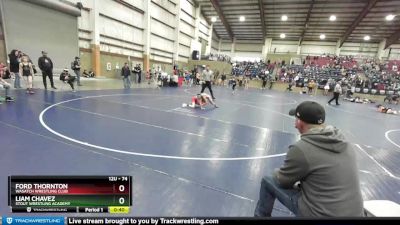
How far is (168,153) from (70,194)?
357 centimetres

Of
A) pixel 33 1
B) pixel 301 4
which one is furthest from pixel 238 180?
pixel 301 4

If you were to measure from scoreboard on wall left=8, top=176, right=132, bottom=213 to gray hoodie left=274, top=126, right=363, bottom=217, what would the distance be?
4.76 ft

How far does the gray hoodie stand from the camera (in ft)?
6.48

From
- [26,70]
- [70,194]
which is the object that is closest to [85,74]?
[26,70]

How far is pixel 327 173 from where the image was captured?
1.99 metres

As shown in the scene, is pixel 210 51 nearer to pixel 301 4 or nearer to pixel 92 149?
pixel 301 4

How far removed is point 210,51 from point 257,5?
1159cm

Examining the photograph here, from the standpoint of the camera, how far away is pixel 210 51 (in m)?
40.9

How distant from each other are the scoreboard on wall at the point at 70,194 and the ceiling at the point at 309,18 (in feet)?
108

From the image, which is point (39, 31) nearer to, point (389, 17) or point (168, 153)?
point (168, 153)

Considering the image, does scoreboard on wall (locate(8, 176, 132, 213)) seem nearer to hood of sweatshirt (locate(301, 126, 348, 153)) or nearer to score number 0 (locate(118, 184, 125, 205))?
score number 0 (locate(118, 184, 125, 205))
